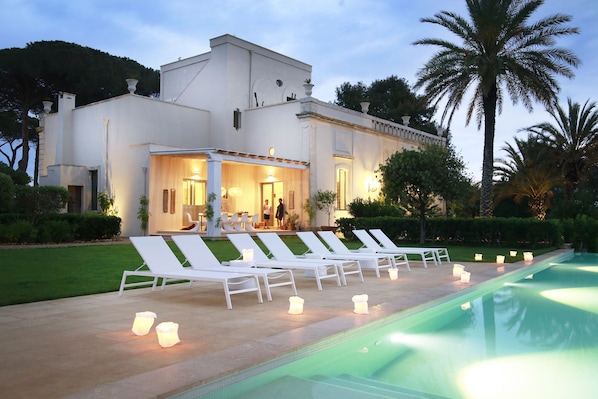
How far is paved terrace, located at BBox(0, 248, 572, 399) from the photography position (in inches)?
134

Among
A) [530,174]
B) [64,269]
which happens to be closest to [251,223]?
[64,269]

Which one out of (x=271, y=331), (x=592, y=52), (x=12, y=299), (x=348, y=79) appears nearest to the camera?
(x=271, y=331)

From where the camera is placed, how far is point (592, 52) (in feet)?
68.9

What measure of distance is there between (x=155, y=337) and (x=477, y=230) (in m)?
15.9

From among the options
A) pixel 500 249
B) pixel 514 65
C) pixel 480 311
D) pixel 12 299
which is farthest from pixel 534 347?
pixel 514 65

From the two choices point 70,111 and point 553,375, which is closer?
point 553,375

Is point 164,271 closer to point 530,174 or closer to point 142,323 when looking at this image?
point 142,323

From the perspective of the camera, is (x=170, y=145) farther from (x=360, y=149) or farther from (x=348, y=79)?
(x=348, y=79)

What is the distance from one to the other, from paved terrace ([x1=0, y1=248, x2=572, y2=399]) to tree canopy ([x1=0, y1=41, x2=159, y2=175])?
2776 cm

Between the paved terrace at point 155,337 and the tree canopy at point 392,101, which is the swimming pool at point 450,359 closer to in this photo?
the paved terrace at point 155,337

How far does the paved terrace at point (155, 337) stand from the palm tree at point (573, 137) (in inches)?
815

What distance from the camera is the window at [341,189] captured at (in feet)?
82.2

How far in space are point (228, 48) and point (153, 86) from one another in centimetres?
1491

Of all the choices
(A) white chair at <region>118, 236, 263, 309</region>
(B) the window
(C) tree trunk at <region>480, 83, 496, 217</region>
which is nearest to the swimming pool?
(A) white chair at <region>118, 236, 263, 309</region>
